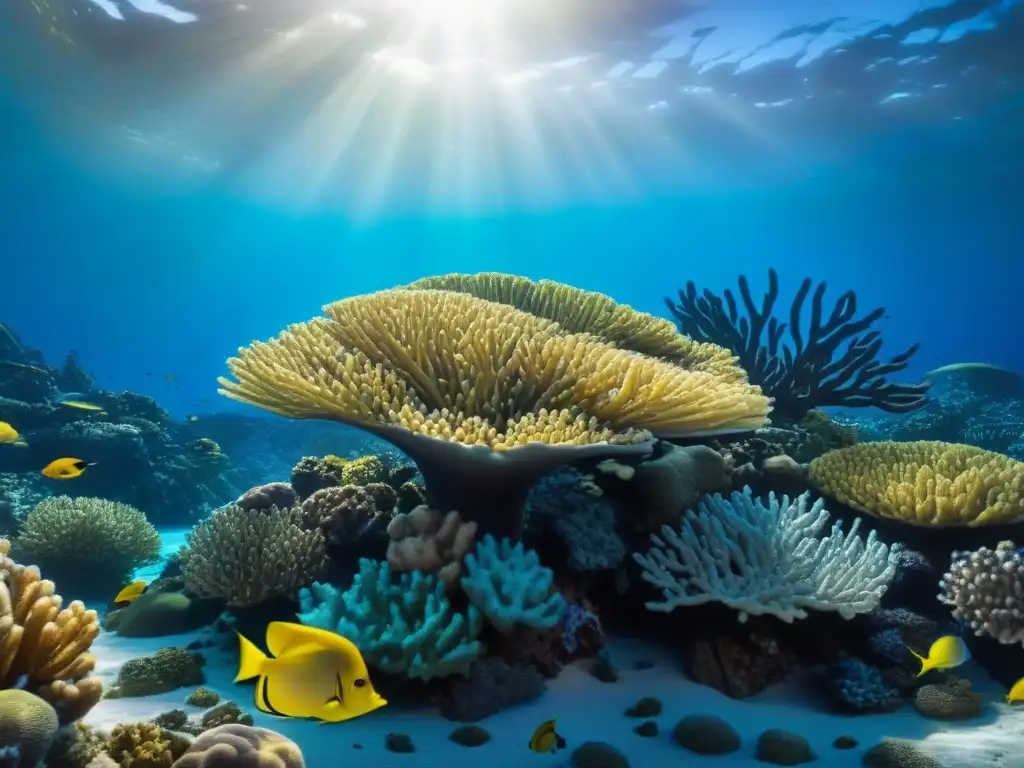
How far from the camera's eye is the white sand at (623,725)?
3154 mm

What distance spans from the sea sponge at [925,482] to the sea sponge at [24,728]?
5170 millimetres

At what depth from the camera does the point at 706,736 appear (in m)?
3.31

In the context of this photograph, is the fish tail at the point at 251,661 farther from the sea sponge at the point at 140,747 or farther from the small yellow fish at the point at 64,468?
the small yellow fish at the point at 64,468

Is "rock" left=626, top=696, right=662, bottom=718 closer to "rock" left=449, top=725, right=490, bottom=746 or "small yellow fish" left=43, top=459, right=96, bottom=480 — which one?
"rock" left=449, top=725, right=490, bottom=746

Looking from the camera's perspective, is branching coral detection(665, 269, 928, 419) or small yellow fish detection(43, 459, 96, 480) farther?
branching coral detection(665, 269, 928, 419)

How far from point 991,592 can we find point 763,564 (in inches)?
58.4

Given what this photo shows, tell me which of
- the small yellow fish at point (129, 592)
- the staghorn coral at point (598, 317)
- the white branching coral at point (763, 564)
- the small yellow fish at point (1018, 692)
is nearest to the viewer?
the small yellow fish at point (1018, 692)

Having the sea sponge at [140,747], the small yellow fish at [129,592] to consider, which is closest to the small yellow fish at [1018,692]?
the sea sponge at [140,747]

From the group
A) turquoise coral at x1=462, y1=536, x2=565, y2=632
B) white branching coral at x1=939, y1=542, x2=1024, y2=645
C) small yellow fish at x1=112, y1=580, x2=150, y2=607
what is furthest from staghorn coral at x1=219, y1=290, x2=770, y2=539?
small yellow fish at x1=112, y1=580, x2=150, y2=607

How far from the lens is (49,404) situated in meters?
13.3

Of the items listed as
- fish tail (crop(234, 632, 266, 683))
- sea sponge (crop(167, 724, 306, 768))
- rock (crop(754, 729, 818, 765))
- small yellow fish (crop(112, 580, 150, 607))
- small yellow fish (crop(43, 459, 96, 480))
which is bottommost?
rock (crop(754, 729, 818, 765))

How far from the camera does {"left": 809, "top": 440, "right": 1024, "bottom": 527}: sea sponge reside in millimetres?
4555

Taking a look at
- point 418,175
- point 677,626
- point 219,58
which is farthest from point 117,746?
point 418,175

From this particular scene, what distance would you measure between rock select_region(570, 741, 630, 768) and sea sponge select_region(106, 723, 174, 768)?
1851 millimetres
